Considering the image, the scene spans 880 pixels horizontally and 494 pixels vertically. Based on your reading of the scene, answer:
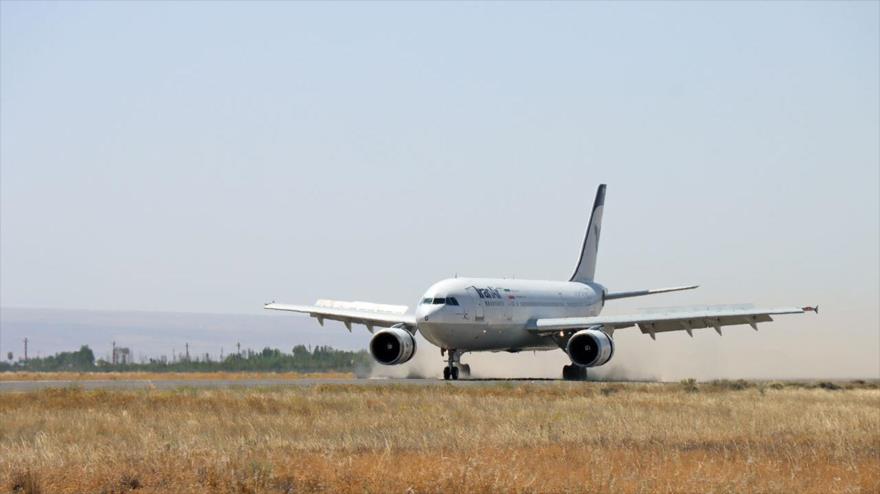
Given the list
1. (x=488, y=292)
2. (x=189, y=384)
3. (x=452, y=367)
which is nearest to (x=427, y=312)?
(x=452, y=367)

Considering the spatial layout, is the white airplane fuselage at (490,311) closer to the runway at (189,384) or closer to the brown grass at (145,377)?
the runway at (189,384)

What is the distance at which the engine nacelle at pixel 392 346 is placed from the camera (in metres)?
57.3

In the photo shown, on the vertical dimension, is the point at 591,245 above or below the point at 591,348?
above

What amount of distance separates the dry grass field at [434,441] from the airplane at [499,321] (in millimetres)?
13308

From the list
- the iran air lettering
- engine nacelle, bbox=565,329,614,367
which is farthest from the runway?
the iran air lettering

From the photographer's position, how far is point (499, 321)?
2363 inches

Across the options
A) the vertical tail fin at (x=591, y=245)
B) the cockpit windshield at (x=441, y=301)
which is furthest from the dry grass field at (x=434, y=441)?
the vertical tail fin at (x=591, y=245)

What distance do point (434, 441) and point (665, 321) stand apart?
36.5m

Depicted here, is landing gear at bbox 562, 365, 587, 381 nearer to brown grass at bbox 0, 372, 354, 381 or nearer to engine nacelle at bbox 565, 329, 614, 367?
engine nacelle at bbox 565, 329, 614, 367

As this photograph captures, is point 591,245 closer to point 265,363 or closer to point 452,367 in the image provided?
point 452,367

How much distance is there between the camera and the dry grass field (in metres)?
17.6

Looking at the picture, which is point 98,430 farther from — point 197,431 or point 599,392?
point 599,392

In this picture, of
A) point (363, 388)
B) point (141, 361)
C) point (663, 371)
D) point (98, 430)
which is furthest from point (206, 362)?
point (98, 430)

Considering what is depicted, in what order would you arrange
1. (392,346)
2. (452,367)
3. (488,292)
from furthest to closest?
(488,292) → (452,367) → (392,346)
